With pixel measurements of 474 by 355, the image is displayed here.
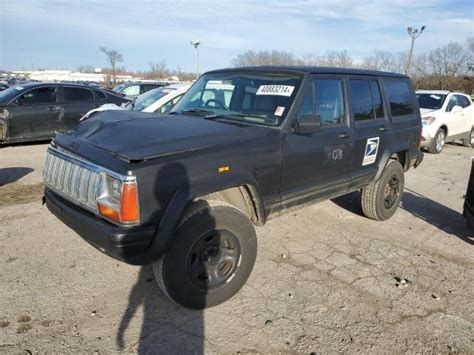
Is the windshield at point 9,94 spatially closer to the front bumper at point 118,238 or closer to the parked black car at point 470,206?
the front bumper at point 118,238

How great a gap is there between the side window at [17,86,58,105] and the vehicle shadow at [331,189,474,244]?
790cm

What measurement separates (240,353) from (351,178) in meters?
2.54

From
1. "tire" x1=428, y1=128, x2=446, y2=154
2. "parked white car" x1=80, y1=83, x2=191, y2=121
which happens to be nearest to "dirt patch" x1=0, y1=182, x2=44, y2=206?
"parked white car" x1=80, y1=83, x2=191, y2=121

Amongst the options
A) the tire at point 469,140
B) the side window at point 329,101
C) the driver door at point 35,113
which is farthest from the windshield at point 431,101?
the driver door at point 35,113

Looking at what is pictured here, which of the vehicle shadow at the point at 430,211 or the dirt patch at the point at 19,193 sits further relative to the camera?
the dirt patch at the point at 19,193

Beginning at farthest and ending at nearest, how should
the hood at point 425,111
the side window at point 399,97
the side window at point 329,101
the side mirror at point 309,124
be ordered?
the hood at point 425,111, the side window at point 399,97, the side window at point 329,101, the side mirror at point 309,124

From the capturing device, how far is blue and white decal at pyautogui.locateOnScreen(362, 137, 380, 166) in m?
4.64

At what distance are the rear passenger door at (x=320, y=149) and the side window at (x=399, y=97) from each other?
3.93 ft

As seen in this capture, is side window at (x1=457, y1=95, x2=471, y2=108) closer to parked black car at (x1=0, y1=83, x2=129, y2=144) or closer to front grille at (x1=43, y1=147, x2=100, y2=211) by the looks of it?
parked black car at (x1=0, y1=83, x2=129, y2=144)

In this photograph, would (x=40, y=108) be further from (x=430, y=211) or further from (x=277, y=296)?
(x=430, y=211)

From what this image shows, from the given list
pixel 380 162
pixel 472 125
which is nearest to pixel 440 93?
pixel 472 125

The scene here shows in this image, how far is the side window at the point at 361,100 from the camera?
4469 millimetres

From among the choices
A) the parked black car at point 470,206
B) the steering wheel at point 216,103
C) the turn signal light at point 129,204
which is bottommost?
the parked black car at point 470,206

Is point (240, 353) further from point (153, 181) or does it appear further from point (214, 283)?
point (153, 181)
